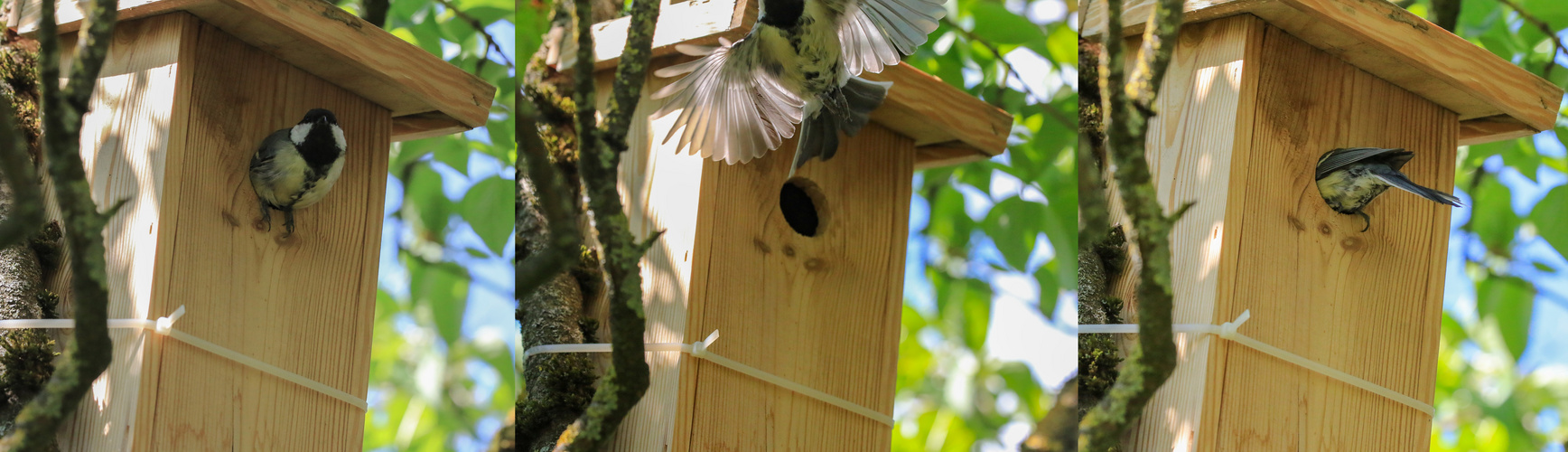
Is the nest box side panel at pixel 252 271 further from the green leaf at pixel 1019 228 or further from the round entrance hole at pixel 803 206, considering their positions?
the green leaf at pixel 1019 228

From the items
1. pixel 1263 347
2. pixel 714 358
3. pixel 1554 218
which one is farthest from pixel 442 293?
pixel 1554 218

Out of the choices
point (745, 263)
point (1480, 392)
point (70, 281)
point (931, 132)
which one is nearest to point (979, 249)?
point (931, 132)

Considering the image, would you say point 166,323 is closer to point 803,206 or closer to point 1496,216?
point 803,206

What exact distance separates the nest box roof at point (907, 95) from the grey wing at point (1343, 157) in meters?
0.57

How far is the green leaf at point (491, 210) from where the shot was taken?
2.13 meters

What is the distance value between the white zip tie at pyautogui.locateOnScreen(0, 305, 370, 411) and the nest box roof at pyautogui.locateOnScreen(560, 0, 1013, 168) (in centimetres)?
63

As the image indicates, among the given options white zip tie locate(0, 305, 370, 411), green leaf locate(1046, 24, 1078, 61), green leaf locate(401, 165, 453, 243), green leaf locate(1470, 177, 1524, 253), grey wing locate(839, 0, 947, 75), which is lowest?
white zip tie locate(0, 305, 370, 411)

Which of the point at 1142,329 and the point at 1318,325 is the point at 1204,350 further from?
the point at 1318,325

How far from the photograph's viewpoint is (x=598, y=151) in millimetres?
1528

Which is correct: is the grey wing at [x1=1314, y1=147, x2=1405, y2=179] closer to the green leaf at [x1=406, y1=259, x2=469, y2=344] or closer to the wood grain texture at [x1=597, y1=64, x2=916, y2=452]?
the wood grain texture at [x1=597, y1=64, x2=916, y2=452]

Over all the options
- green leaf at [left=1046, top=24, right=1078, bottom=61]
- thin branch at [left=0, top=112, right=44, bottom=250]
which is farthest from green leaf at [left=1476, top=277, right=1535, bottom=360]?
thin branch at [left=0, top=112, right=44, bottom=250]

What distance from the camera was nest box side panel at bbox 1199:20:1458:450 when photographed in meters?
1.48

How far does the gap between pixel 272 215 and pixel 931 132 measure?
1048 millimetres

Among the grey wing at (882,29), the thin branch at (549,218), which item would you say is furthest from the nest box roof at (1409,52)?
the thin branch at (549,218)
